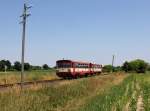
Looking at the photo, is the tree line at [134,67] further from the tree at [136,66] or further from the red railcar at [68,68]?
the red railcar at [68,68]

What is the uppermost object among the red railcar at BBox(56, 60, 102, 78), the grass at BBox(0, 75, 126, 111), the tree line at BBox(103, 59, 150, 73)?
the tree line at BBox(103, 59, 150, 73)

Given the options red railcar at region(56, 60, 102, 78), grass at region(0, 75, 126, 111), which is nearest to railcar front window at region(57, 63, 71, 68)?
red railcar at region(56, 60, 102, 78)

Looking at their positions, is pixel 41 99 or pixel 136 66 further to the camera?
pixel 136 66

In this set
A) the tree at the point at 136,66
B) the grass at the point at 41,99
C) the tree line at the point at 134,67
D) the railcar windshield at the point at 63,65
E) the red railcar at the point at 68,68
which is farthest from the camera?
the tree at the point at 136,66

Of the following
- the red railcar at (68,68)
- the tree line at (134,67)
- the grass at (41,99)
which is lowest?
the grass at (41,99)

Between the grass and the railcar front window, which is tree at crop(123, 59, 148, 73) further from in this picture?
the grass

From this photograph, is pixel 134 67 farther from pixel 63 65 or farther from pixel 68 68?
pixel 68 68

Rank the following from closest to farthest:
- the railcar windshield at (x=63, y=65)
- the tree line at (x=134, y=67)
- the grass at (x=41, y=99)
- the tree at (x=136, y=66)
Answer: the grass at (x=41, y=99) < the railcar windshield at (x=63, y=65) < the tree line at (x=134, y=67) < the tree at (x=136, y=66)

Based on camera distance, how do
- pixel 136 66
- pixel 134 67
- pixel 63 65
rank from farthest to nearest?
pixel 134 67, pixel 136 66, pixel 63 65

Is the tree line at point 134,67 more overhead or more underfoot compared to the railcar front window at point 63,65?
more overhead

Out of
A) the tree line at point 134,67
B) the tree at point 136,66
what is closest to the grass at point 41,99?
the tree line at point 134,67

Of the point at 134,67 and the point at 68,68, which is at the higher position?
the point at 134,67

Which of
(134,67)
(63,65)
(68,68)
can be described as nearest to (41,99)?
(68,68)

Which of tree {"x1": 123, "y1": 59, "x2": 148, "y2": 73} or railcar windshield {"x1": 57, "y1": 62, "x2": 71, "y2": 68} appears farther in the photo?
tree {"x1": 123, "y1": 59, "x2": 148, "y2": 73}
